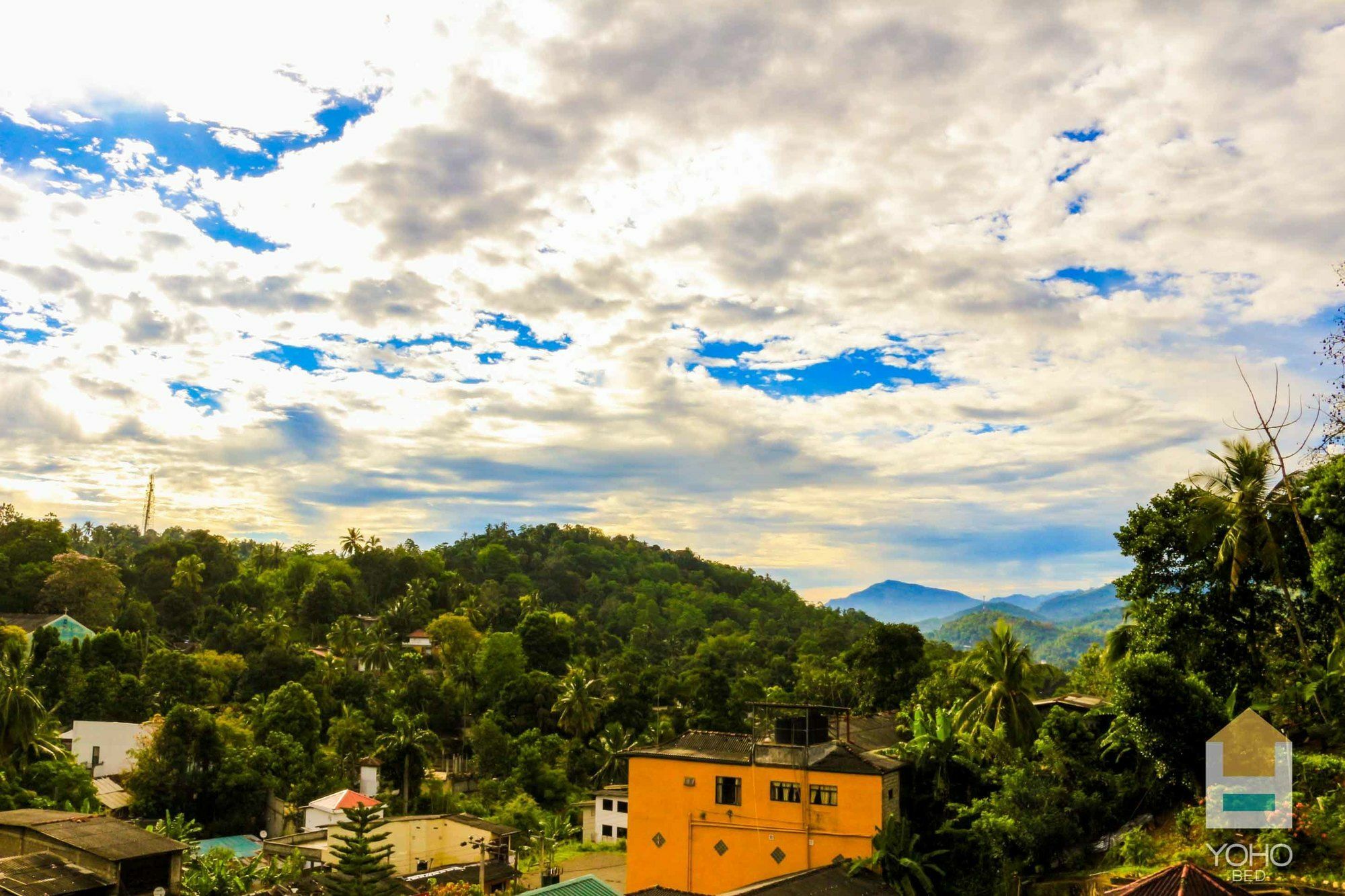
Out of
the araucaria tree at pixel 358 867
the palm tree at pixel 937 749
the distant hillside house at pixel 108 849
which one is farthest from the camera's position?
the araucaria tree at pixel 358 867

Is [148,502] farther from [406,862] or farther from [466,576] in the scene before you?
[406,862]

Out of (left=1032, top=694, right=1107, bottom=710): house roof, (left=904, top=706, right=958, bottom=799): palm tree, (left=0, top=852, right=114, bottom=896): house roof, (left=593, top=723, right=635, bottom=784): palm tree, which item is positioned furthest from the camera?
(left=593, top=723, right=635, bottom=784): palm tree

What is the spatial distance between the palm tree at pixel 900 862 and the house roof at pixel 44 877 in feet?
77.3

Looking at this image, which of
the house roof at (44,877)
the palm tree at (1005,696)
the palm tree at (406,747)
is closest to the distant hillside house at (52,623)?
the palm tree at (406,747)

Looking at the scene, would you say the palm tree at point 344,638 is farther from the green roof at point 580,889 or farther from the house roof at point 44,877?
the green roof at point 580,889

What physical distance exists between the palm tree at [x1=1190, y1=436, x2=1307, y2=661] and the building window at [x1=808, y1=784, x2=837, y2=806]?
1250cm

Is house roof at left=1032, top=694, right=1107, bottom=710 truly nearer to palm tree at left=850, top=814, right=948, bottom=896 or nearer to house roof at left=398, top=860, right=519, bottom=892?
palm tree at left=850, top=814, right=948, bottom=896

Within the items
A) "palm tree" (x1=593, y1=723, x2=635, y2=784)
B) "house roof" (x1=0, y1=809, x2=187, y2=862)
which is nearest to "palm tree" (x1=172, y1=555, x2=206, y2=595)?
"palm tree" (x1=593, y1=723, x2=635, y2=784)

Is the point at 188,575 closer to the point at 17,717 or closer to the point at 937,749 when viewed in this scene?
the point at 17,717

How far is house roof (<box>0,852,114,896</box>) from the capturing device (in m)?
26.9

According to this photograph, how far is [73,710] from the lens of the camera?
55.8 metres

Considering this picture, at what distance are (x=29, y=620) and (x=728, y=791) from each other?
6310 centimetres

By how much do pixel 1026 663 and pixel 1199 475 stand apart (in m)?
13.0

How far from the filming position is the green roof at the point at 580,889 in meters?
22.0
